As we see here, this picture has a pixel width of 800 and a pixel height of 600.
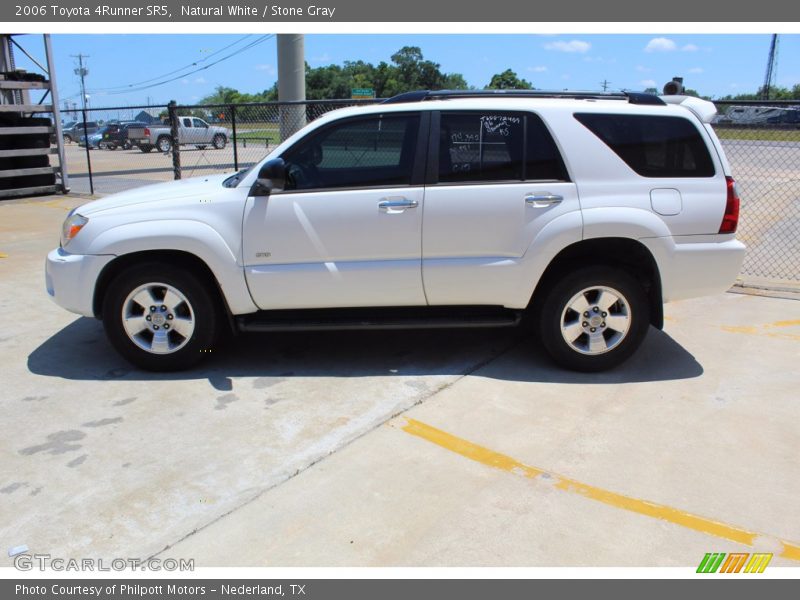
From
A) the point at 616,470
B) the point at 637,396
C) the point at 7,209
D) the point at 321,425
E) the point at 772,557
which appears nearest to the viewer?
the point at 772,557

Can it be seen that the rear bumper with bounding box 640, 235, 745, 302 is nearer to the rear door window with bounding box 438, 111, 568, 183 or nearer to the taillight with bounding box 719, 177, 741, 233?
the taillight with bounding box 719, 177, 741, 233

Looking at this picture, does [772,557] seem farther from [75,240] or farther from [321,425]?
[75,240]

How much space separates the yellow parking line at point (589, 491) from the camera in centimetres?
316

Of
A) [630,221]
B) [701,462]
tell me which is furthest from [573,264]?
[701,462]

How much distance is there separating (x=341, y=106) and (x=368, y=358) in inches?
294

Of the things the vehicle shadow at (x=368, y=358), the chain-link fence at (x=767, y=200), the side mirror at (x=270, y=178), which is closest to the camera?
the side mirror at (x=270, y=178)

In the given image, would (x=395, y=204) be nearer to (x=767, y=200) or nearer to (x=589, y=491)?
(x=589, y=491)

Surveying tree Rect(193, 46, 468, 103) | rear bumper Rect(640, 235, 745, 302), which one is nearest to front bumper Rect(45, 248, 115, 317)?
rear bumper Rect(640, 235, 745, 302)

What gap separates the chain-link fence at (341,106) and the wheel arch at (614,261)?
84.7 inches

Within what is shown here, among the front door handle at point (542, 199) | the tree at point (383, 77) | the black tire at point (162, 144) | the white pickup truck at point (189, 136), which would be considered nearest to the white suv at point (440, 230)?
the front door handle at point (542, 199)

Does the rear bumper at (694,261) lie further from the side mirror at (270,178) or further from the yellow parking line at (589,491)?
the side mirror at (270,178)

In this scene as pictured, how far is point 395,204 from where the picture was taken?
4.78 m

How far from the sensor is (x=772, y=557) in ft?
9.85

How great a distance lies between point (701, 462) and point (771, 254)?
659 centimetres
